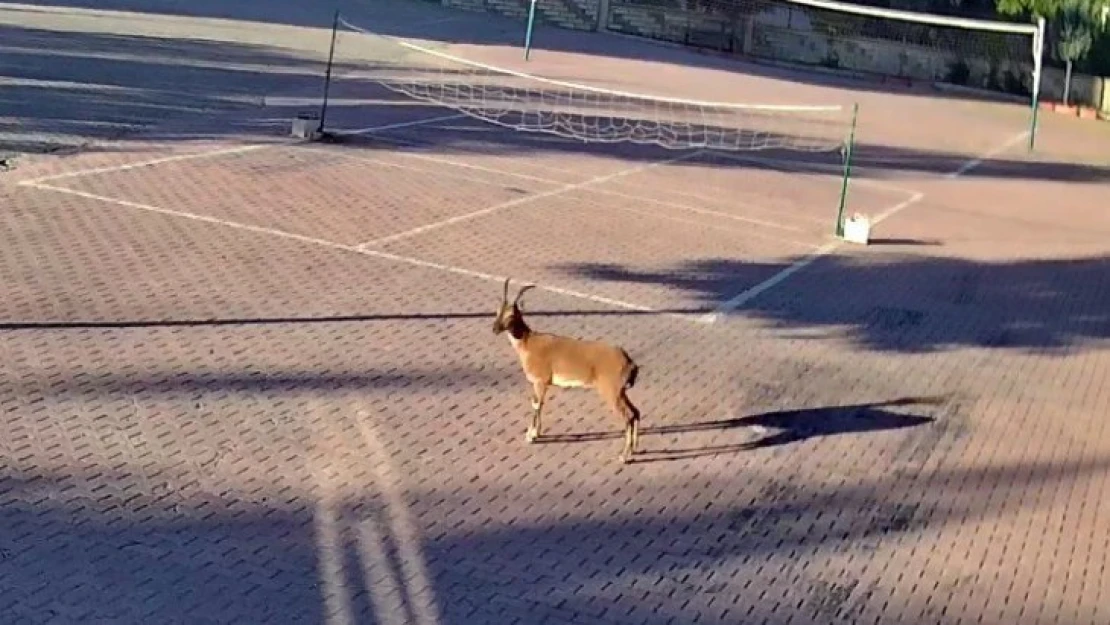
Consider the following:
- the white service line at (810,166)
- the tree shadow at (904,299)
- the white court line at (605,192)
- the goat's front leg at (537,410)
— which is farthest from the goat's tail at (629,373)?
the white service line at (810,166)

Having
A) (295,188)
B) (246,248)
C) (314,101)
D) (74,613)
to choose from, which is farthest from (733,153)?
(74,613)

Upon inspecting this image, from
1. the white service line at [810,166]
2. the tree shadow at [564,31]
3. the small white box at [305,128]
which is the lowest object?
the small white box at [305,128]

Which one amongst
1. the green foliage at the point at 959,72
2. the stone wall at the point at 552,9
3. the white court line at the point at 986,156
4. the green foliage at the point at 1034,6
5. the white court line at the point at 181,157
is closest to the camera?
the white court line at the point at 181,157

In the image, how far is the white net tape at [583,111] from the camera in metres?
28.4

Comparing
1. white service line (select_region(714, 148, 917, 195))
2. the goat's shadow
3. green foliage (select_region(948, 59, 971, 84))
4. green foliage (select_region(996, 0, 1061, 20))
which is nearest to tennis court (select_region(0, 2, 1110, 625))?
the goat's shadow

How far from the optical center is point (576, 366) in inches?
429

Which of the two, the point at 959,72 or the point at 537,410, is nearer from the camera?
the point at 537,410

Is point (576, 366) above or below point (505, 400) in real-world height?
above

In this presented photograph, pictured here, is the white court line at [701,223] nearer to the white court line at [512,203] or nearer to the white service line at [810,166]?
the white court line at [512,203]

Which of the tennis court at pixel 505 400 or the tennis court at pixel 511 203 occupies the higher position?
the tennis court at pixel 511 203

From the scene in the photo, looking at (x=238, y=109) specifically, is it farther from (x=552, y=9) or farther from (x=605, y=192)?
(x=552, y=9)

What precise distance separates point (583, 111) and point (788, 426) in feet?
62.7

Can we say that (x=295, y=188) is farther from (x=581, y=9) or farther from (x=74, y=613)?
(x=581, y=9)

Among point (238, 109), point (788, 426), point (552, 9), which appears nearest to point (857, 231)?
point (788, 426)
